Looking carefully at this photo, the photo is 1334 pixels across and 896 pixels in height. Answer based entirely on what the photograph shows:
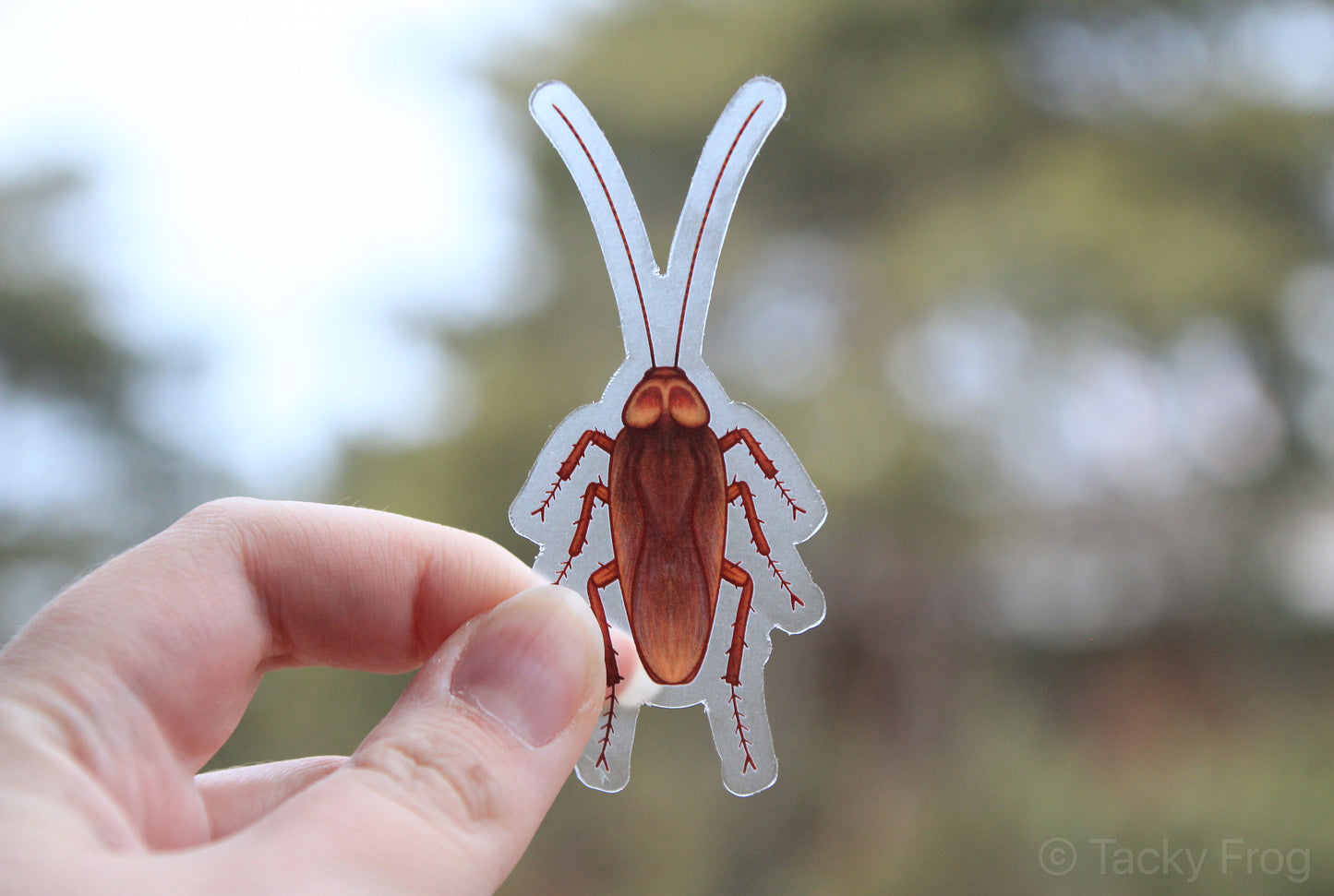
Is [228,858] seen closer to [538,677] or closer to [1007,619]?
[538,677]

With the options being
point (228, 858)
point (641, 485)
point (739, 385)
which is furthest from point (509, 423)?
point (228, 858)

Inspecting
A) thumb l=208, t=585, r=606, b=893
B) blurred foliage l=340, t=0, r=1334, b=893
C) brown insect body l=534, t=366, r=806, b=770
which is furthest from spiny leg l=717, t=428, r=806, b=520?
blurred foliage l=340, t=0, r=1334, b=893

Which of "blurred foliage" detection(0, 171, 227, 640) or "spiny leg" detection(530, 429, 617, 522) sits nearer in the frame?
"spiny leg" detection(530, 429, 617, 522)

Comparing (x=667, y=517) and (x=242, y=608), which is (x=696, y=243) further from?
(x=242, y=608)

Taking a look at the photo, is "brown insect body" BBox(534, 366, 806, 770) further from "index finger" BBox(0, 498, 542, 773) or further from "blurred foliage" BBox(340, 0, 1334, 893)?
"blurred foliage" BBox(340, 0, 1334, 893)

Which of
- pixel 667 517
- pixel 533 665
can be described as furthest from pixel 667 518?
pixel 533 665

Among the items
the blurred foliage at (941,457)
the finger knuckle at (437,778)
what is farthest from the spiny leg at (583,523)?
the blurred foliage at (941,457)

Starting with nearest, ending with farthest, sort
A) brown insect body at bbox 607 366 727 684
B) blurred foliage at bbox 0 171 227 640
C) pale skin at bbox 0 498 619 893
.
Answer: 1. pale skin at bbox 0 498 619 893
2. brown insect body at bbox 607 366 727 684
3. blurred foliage at bbox 0 171 227 640
